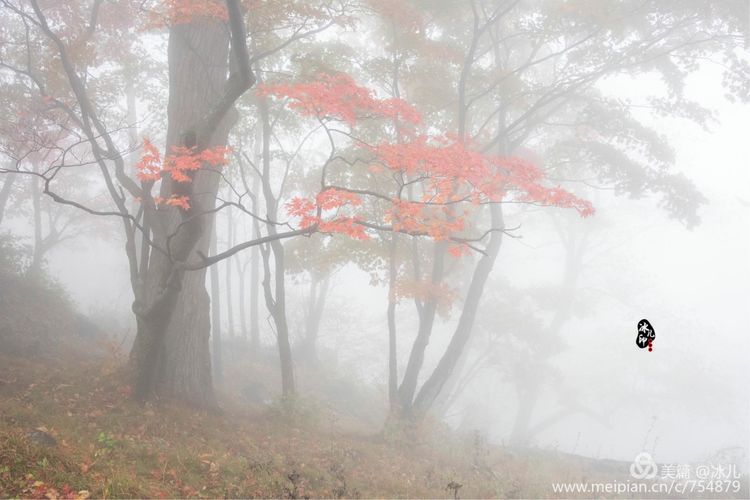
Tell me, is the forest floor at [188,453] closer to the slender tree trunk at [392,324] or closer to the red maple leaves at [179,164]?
the slender tree trunk at [392,324]

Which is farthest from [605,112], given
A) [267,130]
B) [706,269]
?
[706,269]

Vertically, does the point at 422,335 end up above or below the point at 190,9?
below

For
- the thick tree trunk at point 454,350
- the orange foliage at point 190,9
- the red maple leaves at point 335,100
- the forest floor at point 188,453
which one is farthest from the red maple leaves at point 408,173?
the forest floor at point 188,453

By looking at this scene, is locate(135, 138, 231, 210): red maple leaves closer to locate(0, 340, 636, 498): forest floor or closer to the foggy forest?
the foggy forest

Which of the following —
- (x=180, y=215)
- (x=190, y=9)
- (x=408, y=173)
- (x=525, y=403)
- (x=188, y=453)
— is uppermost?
(x=190, y=9)

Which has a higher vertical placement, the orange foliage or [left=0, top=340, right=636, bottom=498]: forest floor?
the orange foliage

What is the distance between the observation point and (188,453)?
6.20 metres

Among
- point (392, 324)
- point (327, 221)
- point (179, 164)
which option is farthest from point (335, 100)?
point (392, 324)

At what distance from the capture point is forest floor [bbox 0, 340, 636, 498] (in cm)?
465

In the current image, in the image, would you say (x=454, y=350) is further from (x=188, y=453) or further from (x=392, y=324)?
(x=188, y=453)

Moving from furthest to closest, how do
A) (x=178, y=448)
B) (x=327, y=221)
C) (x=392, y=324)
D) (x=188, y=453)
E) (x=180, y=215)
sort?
(x=392, y=324) < (x=180, y=215) < (x=327, y=221) < (x=178, y=448) < (x=188, y=453)

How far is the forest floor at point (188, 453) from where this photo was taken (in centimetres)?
465

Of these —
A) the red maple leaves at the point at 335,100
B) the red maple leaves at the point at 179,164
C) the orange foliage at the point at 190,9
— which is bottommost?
the red maple leaves at the point at 179,164

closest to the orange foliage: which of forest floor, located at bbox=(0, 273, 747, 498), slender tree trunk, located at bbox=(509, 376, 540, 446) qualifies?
forest floor, located at bbox=(0, 273, 747, 498)
